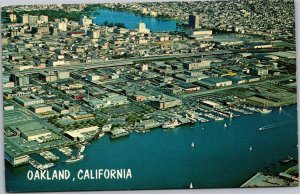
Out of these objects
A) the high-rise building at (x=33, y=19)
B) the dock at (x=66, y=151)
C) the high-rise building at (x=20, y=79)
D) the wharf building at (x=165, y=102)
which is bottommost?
the dock at (x=66, y=151)

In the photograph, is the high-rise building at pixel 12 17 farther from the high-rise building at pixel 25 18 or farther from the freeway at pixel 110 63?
the freeway at pixel 110 63

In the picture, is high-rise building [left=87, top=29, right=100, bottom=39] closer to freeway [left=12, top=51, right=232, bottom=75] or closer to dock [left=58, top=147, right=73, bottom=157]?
freeway [left=12, top=51, right=232, bottom=75]

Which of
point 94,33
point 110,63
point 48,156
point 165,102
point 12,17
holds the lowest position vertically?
point 48,156

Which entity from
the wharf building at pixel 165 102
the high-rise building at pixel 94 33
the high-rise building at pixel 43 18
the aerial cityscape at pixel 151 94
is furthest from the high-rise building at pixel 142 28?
the high-rise building at pixel 43 18

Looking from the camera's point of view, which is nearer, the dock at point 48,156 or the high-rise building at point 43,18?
the dock at point 48,156

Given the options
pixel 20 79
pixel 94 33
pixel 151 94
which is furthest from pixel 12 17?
pixel 151 94

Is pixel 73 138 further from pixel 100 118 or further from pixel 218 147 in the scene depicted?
pixel 218 147

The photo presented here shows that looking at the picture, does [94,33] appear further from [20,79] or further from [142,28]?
[20,79]
